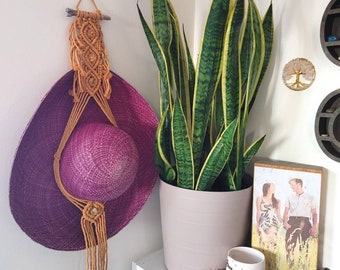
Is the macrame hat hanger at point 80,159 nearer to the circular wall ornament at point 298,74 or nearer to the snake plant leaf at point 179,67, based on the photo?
the snake plant leaf at point 179,67

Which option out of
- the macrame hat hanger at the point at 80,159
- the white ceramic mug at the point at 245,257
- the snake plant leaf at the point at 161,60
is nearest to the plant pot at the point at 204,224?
the white ceramic mug at the point at 245,257

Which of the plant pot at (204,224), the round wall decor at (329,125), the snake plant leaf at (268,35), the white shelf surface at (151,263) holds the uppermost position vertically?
the snake plant leaf at (268,35)

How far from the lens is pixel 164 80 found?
734mm

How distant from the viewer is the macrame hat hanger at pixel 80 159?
637mm

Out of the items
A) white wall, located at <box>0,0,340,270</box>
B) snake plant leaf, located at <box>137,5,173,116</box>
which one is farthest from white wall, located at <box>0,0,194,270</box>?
snake plant leaf, located at <box>137,5,173,116</box>

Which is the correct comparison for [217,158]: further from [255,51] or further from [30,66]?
[30,66]


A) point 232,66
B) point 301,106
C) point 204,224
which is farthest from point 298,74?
→ point 204,224

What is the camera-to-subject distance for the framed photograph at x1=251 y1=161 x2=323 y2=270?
0.69 m

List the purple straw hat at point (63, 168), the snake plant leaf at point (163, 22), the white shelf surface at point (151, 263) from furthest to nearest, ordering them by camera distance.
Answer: the white shelf surface at point (151, 263) → the snake plant leaf at point (163, 22) → the purple straw hat at point (63, 168)

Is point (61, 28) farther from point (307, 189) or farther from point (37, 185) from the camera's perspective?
point (307, 189)

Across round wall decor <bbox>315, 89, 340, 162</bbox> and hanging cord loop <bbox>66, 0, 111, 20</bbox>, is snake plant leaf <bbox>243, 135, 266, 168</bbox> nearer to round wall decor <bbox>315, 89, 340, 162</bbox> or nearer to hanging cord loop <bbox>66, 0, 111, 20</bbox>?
round wall decor <bbox>315, 89, 340, 162</bbox>

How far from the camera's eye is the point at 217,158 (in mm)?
692

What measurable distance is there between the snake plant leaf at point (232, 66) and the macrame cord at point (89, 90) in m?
0.28

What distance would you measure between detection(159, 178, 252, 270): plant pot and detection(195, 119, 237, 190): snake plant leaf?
31 mm
